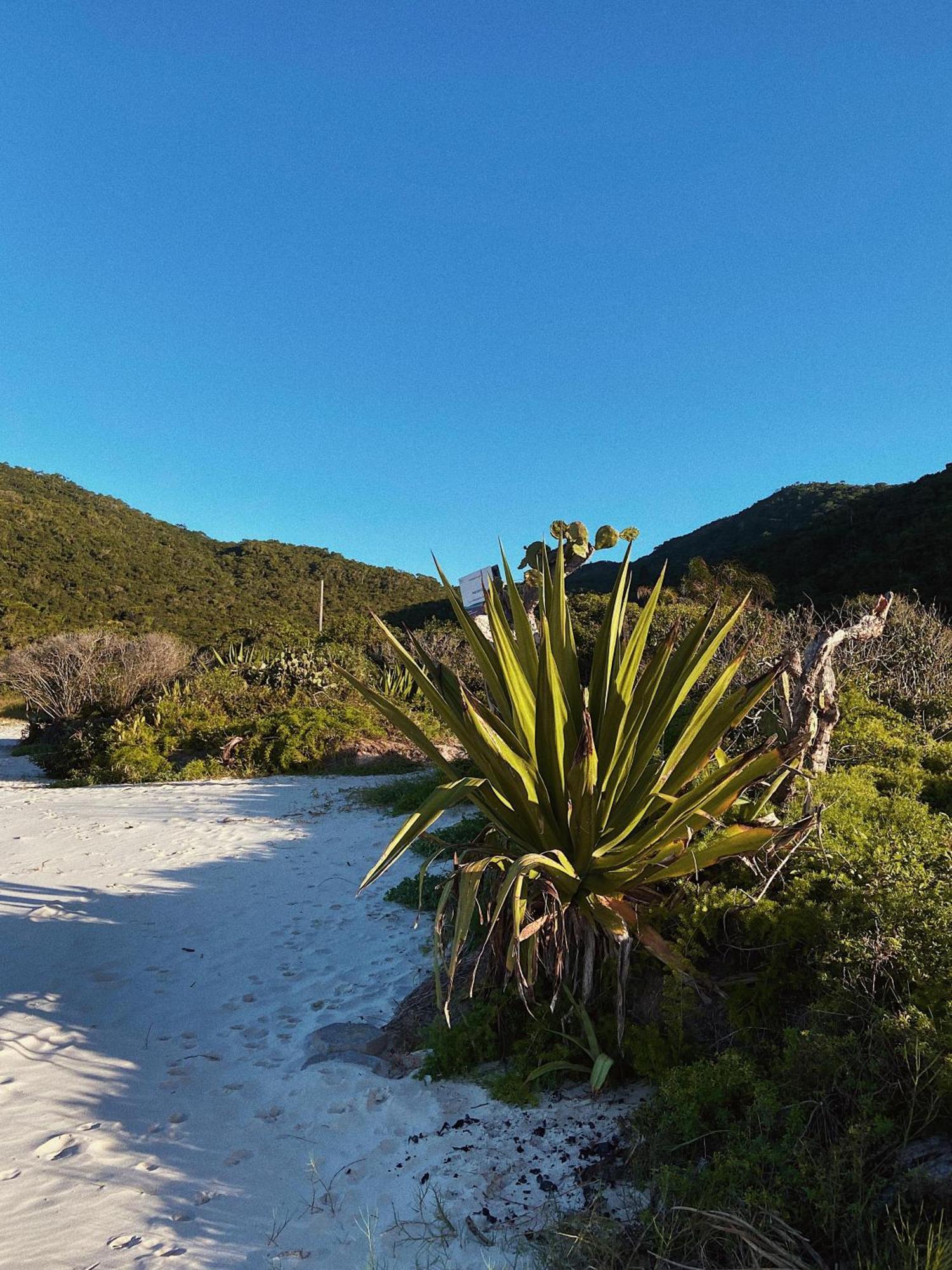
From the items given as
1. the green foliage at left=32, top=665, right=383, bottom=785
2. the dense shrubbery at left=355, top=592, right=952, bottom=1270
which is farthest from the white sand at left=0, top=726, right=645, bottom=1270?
the green foliage at left=32, top=665, right=383, bottom=785

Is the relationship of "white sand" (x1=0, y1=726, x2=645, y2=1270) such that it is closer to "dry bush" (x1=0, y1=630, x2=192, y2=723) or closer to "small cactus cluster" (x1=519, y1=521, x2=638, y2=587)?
"small cactus cluster" (x1=519, y1=521, x2=638, y2=587)

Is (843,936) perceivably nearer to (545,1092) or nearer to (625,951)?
(625,951)

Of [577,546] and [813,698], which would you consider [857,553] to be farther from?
[813,698]

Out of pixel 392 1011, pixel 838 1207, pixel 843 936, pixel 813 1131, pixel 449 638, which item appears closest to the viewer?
pixel 838 1207

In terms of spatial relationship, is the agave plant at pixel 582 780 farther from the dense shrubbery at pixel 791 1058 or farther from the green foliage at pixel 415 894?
the green foliage at pixel 415 894

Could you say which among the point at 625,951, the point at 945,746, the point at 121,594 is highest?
the point at 121,594

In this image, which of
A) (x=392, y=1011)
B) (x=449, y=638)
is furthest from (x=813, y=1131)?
(x=449, y=638)

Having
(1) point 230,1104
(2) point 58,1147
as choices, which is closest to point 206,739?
(1) point 230,1104

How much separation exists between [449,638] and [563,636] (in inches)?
560

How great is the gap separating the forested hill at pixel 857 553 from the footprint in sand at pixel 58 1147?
1730cm

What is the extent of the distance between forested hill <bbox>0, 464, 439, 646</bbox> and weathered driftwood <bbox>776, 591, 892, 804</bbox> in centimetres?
2760

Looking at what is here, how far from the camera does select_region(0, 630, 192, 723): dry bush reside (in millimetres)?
14664

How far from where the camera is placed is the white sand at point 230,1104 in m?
2.29

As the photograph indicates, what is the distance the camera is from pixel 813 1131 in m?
2.10
